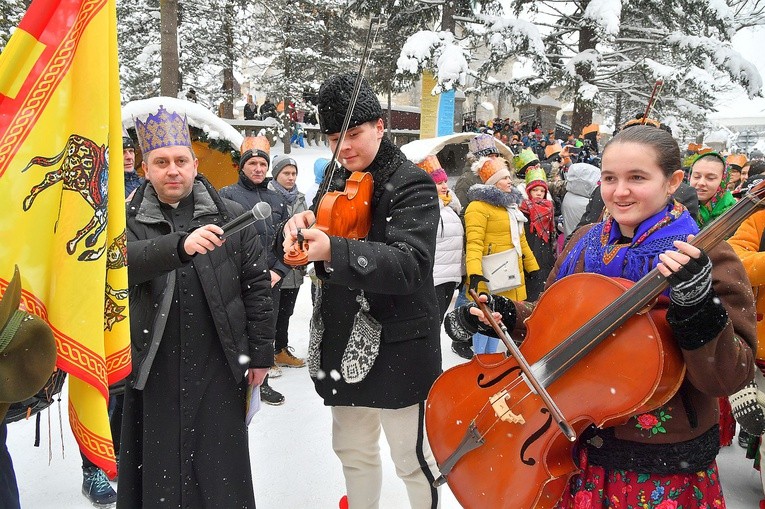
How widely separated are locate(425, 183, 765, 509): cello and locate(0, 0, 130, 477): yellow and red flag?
1099 millimetres

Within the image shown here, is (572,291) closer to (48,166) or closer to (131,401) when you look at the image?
(48,166)

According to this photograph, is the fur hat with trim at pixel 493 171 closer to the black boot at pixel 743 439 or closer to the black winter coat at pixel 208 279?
the black boot at pixel 743 439

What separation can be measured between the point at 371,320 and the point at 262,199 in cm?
282

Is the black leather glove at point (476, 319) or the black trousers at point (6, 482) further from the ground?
the black leather glove at point (476, 319)

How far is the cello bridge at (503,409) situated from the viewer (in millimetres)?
1639

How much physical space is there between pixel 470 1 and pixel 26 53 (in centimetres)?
1336

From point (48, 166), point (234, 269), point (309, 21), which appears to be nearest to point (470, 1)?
point (309, 21)

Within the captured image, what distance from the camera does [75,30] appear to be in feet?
4.37

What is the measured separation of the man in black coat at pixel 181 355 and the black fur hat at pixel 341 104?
68 centimetres

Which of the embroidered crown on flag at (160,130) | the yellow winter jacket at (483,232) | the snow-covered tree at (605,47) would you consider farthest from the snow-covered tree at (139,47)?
the embroidered crown on flag at (160,130)

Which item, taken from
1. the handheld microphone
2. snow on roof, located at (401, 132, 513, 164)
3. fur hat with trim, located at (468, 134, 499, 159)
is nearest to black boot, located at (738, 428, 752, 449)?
fur hat with trim, located at (468, 134, 499, 159)

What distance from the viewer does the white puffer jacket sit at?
4.73 metres

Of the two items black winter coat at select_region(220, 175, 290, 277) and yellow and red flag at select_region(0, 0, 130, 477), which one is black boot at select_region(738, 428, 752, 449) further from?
yellow and red flag at select_region(0, 0, 130, 477)

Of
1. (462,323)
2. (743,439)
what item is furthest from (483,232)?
(462,323)
